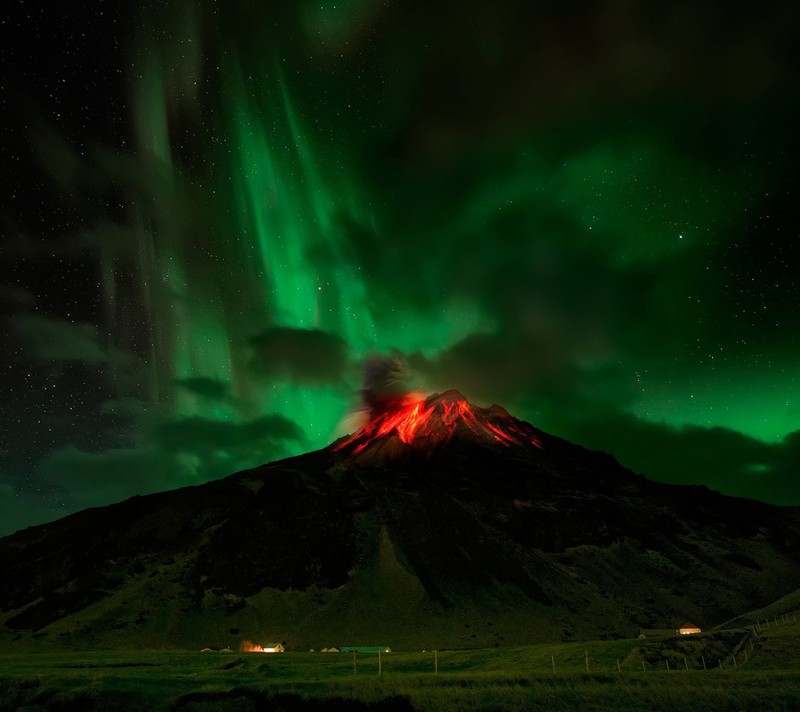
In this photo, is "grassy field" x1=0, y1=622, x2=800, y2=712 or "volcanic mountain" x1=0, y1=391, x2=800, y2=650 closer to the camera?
"grassy field" x1=0, y1=622, x2=800, y2=712

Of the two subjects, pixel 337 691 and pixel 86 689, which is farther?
pixel 86 689

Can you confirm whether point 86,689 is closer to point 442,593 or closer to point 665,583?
point 442,593

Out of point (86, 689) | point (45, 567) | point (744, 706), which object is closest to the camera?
point (744, 706)

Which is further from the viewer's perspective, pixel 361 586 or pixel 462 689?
pixel 361 586

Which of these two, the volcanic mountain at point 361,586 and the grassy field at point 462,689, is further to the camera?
the volcanic mountain at point 361,586

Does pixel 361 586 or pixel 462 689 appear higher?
pixel 462 689

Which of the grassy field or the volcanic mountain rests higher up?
the grassy field

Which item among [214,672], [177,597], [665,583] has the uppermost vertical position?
[214,672]

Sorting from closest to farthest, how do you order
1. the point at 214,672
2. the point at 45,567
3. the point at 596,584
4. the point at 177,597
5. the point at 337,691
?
1. the point at 337,691
2. the point at 214,672
3. the point at 177,597
4. the point at 596,584
5. the point at 45,567

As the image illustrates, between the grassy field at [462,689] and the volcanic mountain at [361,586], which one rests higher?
the grassy field at [462,689]

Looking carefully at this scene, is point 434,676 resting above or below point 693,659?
above

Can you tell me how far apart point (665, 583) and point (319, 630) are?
101 m

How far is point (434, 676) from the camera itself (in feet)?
146

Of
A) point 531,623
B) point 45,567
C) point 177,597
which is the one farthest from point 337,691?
point 45,567
